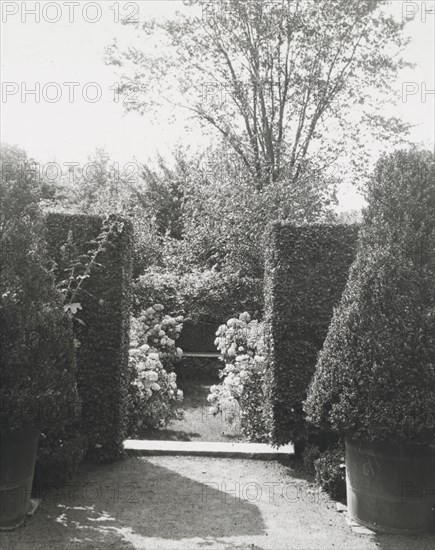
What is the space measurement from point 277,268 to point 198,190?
13810 mm

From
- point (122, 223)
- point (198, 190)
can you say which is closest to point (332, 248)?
point (122, 223)

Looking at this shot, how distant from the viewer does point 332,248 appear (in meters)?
7.15

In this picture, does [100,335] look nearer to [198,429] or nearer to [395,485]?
[198,429]

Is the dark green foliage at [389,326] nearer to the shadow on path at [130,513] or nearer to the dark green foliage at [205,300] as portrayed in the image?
the shadow on path at [130,513]

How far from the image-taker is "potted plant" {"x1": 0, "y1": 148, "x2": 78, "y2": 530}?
480 centimetres

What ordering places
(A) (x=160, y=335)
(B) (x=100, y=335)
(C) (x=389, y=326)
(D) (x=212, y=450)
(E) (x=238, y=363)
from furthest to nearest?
(A) (x=160, y=335) < (E) (x=238, y=363) < (D) (x=212, y=450) < (B) (x=100, y=335) < (C) (x=389, y=326)

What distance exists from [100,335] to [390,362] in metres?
3.34

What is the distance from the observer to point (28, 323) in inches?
194

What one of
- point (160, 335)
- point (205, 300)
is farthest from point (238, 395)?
point (205, 300)

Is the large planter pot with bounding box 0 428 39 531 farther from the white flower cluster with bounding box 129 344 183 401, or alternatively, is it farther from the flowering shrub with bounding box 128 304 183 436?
the white flower cluster with bounding box 129 344 183 401

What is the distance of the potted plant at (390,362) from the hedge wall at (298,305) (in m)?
1.62

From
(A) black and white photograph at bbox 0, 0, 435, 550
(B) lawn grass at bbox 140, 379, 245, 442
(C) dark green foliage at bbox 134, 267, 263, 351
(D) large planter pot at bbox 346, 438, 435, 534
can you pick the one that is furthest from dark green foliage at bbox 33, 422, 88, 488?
(C) dark green foliage at bbox 134, 267, 263, 351

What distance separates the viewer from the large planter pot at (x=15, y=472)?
4.82m

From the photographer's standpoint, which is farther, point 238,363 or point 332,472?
point 238,363
